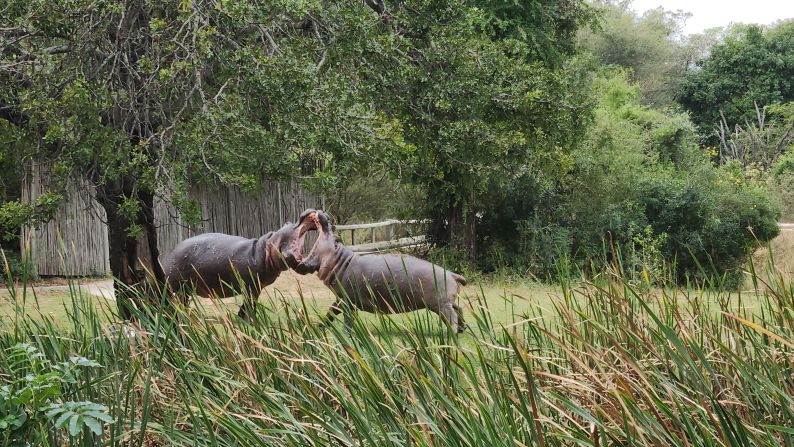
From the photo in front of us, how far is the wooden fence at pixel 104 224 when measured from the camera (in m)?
13.3

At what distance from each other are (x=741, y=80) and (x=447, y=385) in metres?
36.4

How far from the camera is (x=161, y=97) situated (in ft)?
22.6

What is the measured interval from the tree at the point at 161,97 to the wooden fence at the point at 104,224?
A: 18.2 ft

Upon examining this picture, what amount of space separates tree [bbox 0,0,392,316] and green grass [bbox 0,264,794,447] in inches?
104

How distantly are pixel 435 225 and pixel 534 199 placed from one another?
191cm

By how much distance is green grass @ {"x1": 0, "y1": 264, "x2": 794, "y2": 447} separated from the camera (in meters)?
2.48

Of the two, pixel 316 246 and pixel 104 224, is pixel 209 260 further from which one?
pixel 104 224

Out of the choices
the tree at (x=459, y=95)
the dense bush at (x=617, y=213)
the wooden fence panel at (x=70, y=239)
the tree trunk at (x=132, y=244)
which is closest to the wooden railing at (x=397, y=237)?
the dense bush at (x=617, y=213)

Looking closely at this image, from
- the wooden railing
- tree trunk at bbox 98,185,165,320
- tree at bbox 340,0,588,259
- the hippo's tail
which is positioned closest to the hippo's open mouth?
tree at bbox 340,0,588,259

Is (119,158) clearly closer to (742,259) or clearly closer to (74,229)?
(74,229)

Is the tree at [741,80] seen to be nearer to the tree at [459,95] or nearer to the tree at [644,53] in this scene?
the tree at [644,53]

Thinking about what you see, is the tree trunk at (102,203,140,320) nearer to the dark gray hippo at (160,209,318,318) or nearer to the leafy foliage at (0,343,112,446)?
the dark gray hippo at (160,209,318,318)

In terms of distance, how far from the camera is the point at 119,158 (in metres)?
6.52

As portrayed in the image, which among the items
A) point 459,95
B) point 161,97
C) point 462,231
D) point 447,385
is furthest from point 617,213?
point 447,385
